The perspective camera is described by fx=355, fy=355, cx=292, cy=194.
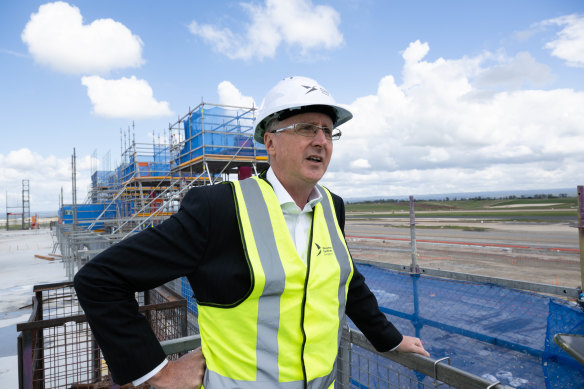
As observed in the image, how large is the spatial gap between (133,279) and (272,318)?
56cm

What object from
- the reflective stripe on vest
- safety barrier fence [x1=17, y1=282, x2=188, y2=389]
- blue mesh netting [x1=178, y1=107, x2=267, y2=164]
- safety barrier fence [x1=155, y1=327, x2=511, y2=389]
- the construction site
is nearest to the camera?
the reflective stripe on vest

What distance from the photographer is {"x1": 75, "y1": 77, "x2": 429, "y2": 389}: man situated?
4.42 feet

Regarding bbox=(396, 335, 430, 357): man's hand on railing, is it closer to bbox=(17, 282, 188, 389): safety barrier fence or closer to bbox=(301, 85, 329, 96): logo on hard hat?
bbox=(301, 85, 329, 96): logo on hard hat

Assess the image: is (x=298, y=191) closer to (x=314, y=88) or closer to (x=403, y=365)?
(x=314, y=88)

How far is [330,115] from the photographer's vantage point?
1.85m

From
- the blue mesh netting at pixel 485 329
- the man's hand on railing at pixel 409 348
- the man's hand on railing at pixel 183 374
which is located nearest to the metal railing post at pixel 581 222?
the blue mesh netting at pixel 485 329

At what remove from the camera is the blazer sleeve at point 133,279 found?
4.29ft

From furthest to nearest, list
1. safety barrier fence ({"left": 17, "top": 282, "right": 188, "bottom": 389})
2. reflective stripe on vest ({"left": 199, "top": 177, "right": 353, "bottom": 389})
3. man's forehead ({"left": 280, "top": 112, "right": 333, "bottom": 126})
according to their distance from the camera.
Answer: safety barrier fence ({"left": 17, "top": 282, "right": 188, "bottom": 389}), man's forehead ({"left": 280, "top": 112, "right": 333, "bottom": 126}), reflective stripe on vest ({"left": 199, "top": 177, "right": 353, "bottom": 389})

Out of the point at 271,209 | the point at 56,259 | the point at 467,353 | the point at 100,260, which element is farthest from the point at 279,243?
the point at 56,259

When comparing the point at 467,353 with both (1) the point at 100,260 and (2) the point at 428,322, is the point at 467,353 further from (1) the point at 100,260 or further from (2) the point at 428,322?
(1) the point at 100,260

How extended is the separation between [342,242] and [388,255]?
1512 cm

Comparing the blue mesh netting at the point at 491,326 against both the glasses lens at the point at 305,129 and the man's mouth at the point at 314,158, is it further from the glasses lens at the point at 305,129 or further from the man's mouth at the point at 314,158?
Answer: the glasses lens at the point at 305,129

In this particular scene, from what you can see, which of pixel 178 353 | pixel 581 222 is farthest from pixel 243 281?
pixel 581 222

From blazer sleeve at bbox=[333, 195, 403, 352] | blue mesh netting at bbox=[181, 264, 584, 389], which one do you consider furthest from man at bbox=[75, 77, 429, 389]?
blue mesh netting at bbox=[181, 264, 584, 389]
